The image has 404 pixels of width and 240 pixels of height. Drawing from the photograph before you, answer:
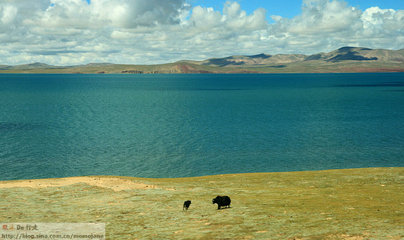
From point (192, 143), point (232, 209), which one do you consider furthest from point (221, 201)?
point (192, 143)

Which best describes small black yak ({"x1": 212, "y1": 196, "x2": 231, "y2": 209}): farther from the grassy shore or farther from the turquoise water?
the turquoise water

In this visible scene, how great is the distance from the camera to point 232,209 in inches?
985

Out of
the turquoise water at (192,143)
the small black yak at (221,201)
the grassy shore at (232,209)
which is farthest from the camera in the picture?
the turquoise water at (192,143)

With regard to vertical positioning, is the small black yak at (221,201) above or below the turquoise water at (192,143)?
above

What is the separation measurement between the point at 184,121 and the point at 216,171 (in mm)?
51526

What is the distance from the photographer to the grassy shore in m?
19.4

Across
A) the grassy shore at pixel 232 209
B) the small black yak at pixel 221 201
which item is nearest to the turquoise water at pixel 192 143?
the grassy shore at pixel 232 209

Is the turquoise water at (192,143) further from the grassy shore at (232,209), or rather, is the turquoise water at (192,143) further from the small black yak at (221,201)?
the small black yak at (221,201)

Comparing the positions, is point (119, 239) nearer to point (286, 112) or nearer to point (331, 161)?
point (331, 161)

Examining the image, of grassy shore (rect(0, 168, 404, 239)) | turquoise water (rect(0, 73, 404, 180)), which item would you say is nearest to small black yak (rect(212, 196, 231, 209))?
grassy shore (rect(0, 168, 404, 239))

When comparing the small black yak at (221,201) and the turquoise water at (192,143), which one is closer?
the small black yak at (221,201)

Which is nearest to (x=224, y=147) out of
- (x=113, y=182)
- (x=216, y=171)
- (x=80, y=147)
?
(x=216, y=171)

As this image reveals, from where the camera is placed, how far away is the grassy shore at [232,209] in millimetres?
19359

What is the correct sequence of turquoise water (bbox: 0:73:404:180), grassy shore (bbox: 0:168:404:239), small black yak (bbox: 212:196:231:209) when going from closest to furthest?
grassy shore (bbox: 0:168:404:239) → small black yak (bbox: 212:196:231:209) → turquoise water (bbox: 0:73:404:180)
